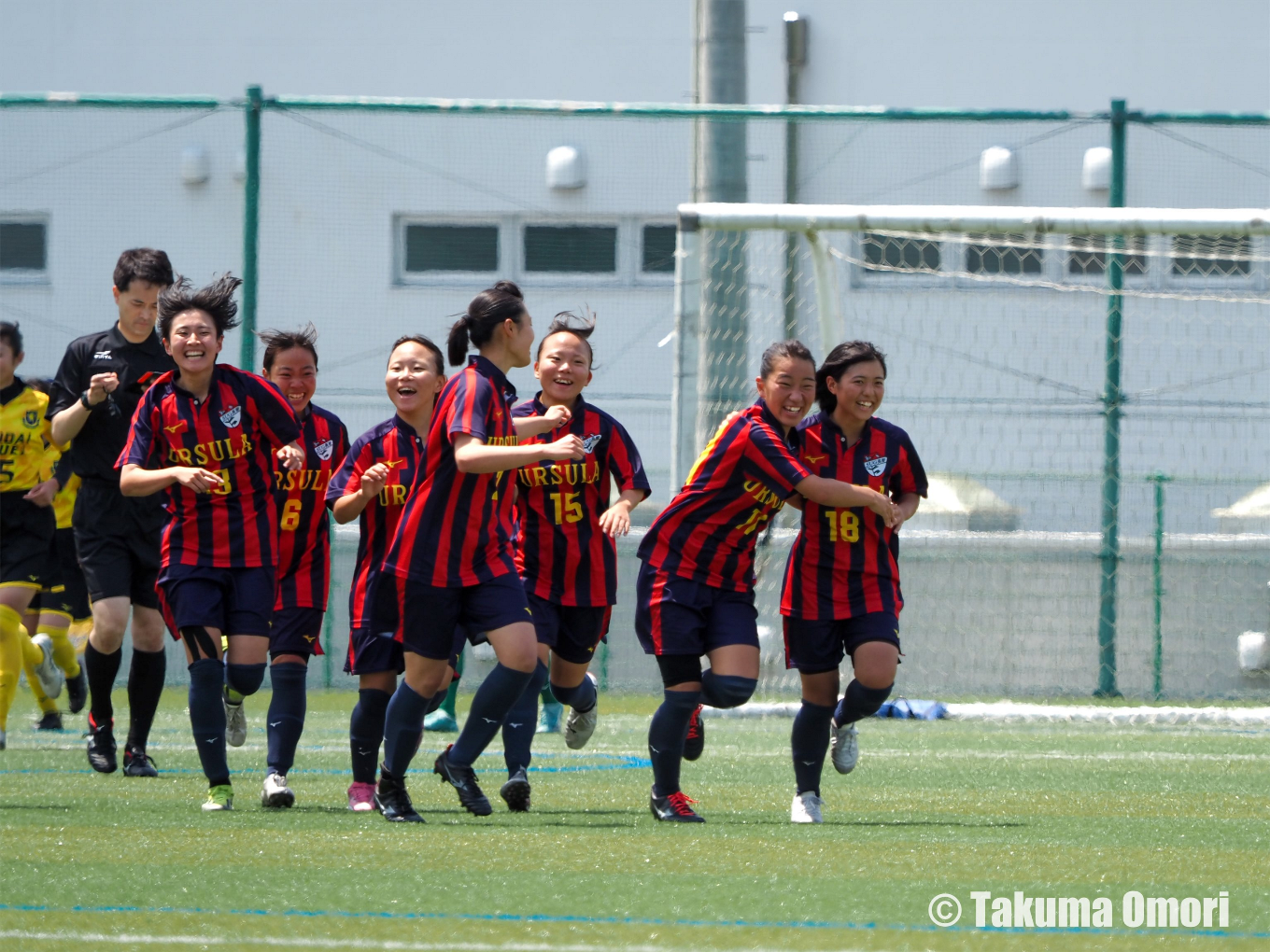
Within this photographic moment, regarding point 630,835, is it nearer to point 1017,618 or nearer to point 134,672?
point 134,672

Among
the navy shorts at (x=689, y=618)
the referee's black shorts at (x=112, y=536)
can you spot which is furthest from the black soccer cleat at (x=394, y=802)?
the referee's black shorts at (x=112, y=536)

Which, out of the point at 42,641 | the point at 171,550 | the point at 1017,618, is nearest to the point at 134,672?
the point at 171,550

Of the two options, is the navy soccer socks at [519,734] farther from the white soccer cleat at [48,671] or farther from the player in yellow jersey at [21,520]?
the white soccer cleat at [48,671]

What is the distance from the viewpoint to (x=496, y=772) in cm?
722

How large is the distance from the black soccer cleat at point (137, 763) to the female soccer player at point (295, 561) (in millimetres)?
318

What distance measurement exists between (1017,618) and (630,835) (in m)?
5.80

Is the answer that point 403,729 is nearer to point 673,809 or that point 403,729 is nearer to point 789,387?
point 673,809

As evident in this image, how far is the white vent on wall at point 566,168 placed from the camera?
477 inches

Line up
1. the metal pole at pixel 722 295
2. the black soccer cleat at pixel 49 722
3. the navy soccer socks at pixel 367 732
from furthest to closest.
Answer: the metal pole at pixel 722 295 < the black soccer cleat at pixel 49 722 < the navy soccer socks at pixel 367 732

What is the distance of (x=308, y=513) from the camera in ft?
21.5

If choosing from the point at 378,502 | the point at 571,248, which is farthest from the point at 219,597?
the point at 571,248

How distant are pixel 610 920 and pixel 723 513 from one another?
2055 mm

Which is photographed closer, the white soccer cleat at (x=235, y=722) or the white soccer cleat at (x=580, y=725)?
the white soccer cleat at (x=580, y=725)

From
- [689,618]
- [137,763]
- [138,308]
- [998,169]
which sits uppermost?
[998,169]
